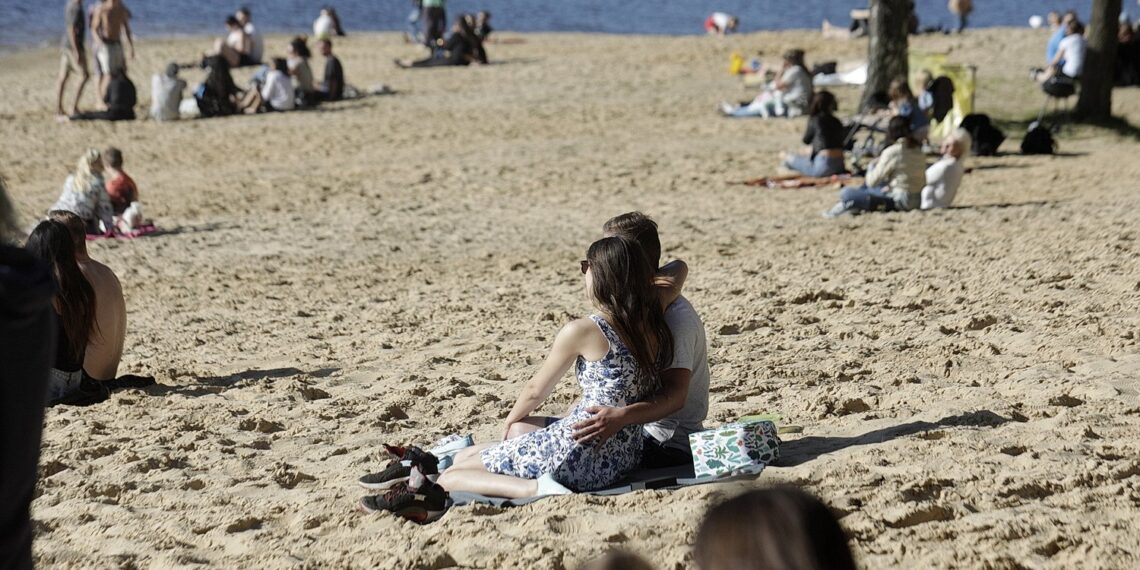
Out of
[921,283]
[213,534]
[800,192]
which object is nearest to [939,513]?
[213,534]

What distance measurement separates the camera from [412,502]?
15.3 feet

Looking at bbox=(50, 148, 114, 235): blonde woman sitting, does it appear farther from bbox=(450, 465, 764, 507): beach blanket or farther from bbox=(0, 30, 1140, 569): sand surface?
bbox=(450, 465, 764, 507): beach blanket

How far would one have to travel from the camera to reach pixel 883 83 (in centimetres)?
1620

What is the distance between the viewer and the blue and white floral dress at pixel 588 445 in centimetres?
480

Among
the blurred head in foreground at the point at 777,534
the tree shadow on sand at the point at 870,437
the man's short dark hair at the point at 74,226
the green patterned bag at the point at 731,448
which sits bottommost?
the tree shadow on sand at the point at 870,437

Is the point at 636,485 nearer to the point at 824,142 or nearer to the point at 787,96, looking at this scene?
the point at 824,142

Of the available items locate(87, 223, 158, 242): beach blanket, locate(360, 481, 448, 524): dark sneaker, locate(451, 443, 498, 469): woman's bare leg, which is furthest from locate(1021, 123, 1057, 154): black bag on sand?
locate(360, 481, 448, 524): dark sneaker

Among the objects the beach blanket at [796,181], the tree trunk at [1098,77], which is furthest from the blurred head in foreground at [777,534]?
the tree trunk at [1098,77]

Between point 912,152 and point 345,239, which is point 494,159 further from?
point 912,152

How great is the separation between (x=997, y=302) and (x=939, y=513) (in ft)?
10.9

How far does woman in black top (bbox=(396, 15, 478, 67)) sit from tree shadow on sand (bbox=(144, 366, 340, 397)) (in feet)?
53.8

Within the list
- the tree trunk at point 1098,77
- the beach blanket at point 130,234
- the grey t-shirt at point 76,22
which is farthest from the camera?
the grey t-shirt at point 76,22

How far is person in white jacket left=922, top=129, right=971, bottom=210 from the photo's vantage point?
35.2 feet

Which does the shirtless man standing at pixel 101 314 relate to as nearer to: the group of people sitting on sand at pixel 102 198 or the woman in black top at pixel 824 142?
the group of people sitting on sand at pixel 102 198
